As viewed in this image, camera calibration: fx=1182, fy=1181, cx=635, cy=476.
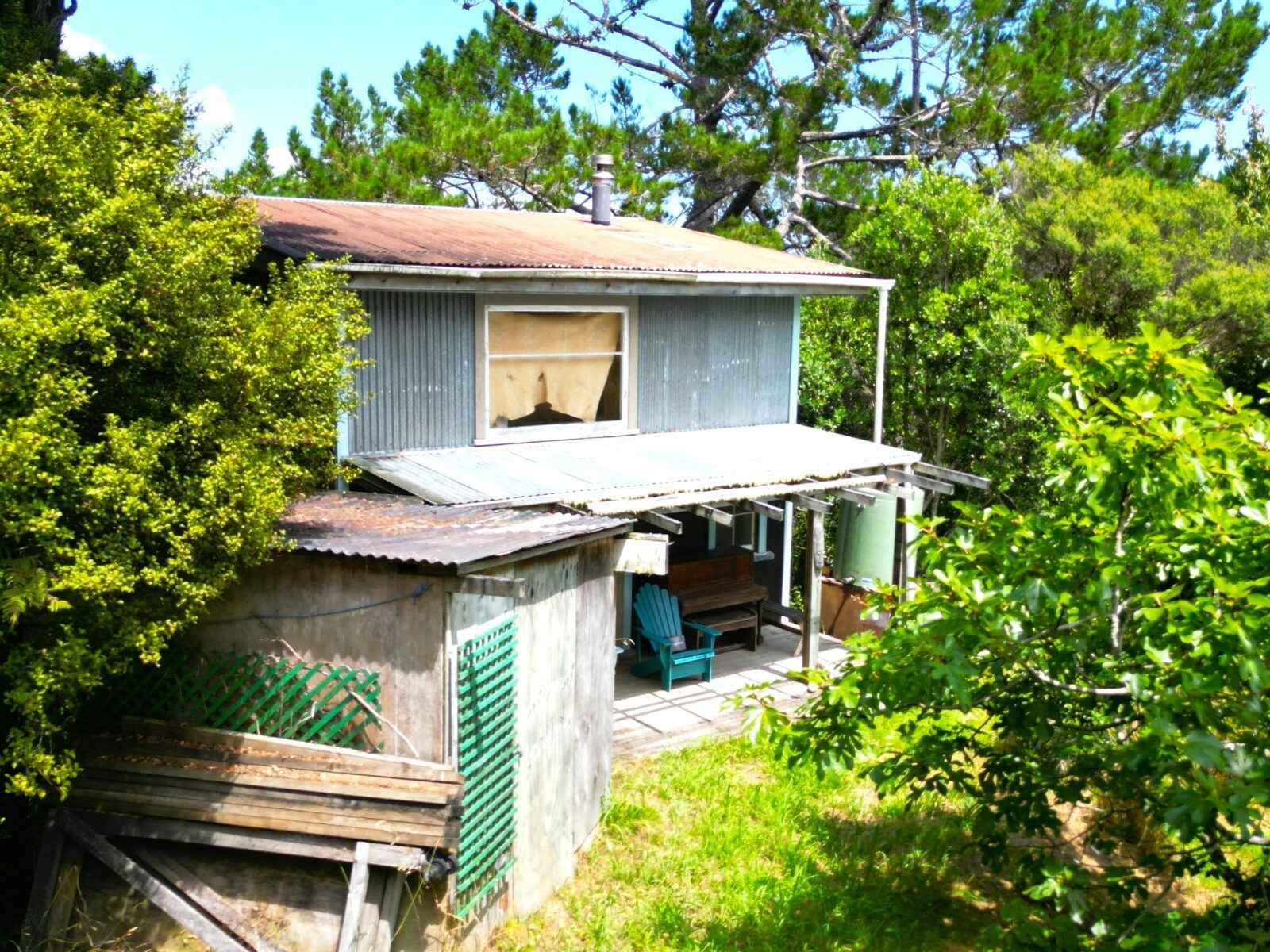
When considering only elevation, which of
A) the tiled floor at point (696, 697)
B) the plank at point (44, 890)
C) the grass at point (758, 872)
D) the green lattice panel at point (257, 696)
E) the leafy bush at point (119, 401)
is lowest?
the grass at point (758, 872)

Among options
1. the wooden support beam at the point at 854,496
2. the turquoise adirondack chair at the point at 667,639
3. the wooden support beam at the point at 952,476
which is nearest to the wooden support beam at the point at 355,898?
the turquoise adirondack chair at the point at 667,639

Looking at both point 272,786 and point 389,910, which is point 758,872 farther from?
point 272,786

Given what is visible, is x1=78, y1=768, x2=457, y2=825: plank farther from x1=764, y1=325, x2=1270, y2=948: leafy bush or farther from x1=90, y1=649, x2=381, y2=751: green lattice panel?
x1=764, y1=325, x2=1270, y2=948: leafy bush

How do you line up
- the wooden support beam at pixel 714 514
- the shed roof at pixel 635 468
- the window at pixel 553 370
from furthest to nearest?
the window at pixel 553 370, the wooden support beam at pixel 714 514, the shed roof at pixel 635 468

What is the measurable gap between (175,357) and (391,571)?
6.30 feet

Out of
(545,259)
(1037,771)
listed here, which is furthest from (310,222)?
(1037,771)

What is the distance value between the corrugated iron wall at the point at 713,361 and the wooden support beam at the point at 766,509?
1.68m

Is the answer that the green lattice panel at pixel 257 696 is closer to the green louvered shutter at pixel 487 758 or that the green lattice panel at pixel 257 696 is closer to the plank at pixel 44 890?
the green louvered shutter at pixel 487 758

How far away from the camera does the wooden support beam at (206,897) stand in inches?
288

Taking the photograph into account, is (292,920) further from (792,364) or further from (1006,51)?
(1006,51)

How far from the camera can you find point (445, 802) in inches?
285

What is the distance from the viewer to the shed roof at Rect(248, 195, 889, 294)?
35.6 ft

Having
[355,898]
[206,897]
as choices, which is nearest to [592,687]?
[355,898]

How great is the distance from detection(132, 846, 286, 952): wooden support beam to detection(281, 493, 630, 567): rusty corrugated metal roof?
7.19 ft
